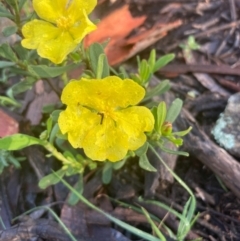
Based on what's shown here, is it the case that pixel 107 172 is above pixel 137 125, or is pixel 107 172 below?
below

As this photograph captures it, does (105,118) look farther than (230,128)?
No

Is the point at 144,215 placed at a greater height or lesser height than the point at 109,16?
lesser

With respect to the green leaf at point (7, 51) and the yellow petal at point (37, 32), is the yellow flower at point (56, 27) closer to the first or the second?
the yellow petal at point (37, 32)

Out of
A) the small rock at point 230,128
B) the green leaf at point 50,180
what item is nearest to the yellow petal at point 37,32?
the green leaf at point 50,180

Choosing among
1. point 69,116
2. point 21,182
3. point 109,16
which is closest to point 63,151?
point 21,182

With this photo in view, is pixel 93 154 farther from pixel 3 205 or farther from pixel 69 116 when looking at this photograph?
pixel 3 205

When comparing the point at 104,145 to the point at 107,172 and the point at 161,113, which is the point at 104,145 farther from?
the point at 107,172

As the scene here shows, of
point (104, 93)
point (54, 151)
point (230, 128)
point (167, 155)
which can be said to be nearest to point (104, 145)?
point (104, 93)
